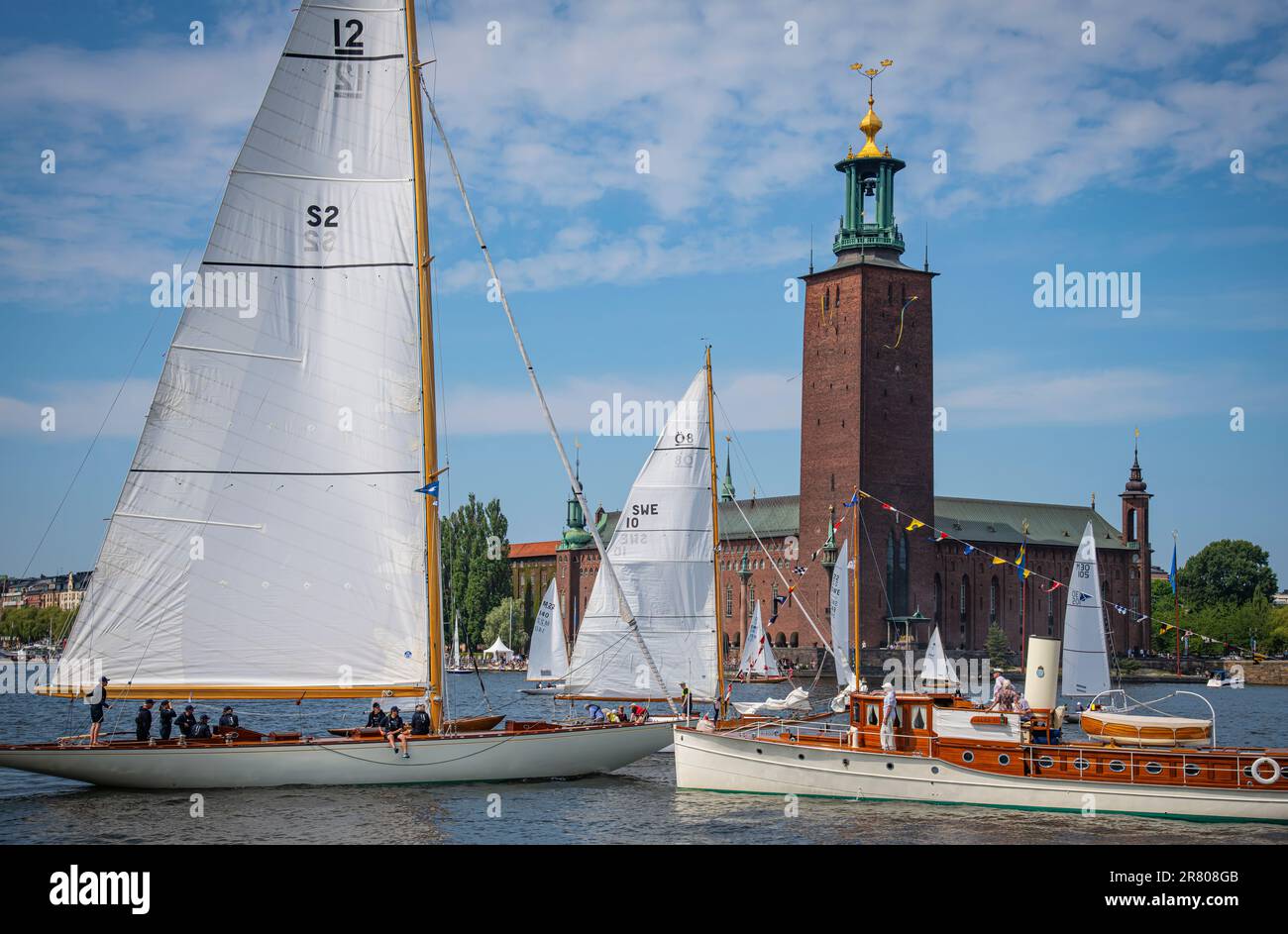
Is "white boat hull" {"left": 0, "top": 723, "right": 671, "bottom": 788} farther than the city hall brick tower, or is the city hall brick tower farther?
the city hall brick tower

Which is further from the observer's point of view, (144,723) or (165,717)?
(144,723)

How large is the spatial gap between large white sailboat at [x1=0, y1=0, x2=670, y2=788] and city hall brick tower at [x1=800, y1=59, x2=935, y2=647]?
8970 cm

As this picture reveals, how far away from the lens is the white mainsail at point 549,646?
7988cm

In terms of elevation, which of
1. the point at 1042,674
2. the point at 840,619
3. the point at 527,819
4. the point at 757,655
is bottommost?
the point at 757,655

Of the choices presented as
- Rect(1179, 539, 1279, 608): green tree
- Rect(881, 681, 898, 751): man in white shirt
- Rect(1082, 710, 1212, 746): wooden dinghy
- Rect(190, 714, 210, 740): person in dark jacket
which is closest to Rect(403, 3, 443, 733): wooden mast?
Rect(190, 714, 210, 740): person in dark jacket

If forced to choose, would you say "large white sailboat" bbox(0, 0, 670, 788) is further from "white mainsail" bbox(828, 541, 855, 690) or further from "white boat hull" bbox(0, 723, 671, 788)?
"white mainsail" bbox(828, 541, 855, 690)

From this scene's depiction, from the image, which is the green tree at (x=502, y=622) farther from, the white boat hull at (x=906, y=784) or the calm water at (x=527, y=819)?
the white boat hull at (x=906, y=784)

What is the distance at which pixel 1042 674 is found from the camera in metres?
31.8

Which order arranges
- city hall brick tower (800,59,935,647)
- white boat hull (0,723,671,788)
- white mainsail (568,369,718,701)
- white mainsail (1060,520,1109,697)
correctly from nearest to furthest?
1. white boat hull (0,723,671,788)
2. white mainsail (568,369,718,701)
3. white mainsail (1060,520,1109,697)
4. city hall brick tower (800,59,935,647)

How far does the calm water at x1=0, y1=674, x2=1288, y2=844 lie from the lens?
27359 mm

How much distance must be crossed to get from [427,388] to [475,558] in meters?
106

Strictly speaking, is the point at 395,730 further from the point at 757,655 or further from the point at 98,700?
the point at 757,655

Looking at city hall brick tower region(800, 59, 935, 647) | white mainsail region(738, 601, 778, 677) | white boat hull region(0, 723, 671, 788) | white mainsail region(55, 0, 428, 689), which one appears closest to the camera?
white mainsail region(55, 0, 428, 689)

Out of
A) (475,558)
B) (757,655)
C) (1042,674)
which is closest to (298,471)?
(1042,674)
